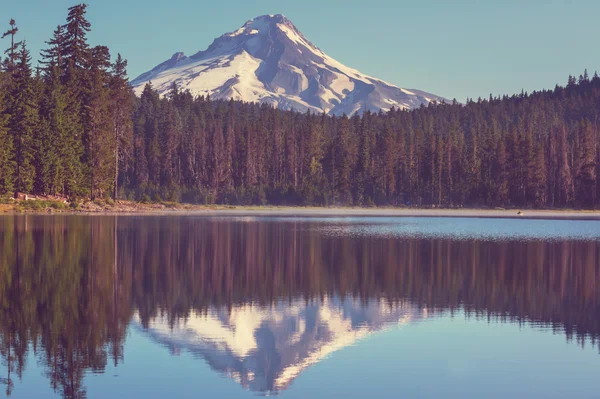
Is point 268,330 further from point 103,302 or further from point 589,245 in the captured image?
point 589,245

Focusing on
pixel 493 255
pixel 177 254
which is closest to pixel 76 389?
pixel 177 254

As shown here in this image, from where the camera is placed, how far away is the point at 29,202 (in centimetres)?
8250

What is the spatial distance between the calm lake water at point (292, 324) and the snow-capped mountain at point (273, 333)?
0.06 metres

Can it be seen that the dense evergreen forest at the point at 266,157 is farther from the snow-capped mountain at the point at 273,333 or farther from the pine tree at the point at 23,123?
the snow-capped mountain at the point at 273,333

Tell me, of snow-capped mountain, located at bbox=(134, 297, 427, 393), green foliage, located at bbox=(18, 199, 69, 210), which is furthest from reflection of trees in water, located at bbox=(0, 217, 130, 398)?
green foliage, located at bbox=(18, 199, 69, 210)

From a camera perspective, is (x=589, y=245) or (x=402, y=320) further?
(x=589, y=245)

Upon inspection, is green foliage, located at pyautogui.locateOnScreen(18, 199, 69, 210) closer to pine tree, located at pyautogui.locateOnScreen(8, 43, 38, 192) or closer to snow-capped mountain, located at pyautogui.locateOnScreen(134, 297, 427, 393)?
pine tree, located at pyautogui.locateOnScreen(8, 43, 38, 192)

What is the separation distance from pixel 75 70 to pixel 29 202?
972 inches

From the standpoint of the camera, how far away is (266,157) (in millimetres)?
167375

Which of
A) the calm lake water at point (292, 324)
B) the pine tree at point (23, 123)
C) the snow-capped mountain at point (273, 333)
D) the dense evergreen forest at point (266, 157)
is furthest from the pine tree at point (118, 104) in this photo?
the snow-capped mountain at point (273, 333)

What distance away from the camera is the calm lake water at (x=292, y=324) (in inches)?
599

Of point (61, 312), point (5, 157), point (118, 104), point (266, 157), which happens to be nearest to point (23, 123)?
point (5, 157)

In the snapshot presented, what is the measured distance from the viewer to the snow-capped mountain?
16.5 metres

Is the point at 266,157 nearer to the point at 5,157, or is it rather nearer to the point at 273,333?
the point at 5,157
